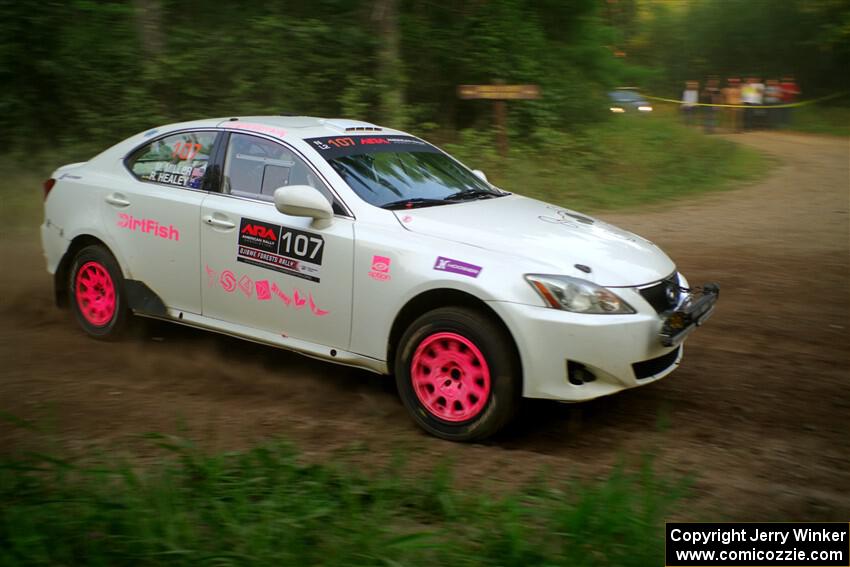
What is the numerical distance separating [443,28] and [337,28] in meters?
2.00

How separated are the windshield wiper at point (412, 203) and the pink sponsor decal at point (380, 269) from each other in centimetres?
42

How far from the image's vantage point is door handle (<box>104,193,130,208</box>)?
645 cm

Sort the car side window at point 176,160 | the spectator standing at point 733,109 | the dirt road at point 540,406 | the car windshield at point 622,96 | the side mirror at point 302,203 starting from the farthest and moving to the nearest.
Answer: the spectator standing at point 733,109
the car windshield at point 622,96
the car side window at point 176,160
the side mirror at point 302,203
the dirt road at point 540,406

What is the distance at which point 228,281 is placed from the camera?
5844 mm

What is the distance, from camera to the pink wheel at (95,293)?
21.8 feet

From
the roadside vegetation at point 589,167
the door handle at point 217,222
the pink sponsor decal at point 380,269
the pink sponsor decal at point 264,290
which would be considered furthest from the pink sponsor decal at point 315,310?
the roadside vegetation at point 589,167

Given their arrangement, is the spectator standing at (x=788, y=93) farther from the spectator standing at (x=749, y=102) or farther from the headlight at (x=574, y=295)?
the headlight at (x=574, y=295)

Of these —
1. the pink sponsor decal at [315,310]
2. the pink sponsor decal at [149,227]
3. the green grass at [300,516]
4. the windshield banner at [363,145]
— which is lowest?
the green grass at [300,516]

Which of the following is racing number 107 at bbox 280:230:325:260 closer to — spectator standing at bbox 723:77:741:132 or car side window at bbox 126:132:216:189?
car side window at bbox 126:132:216:189

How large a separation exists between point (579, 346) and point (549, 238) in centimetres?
79

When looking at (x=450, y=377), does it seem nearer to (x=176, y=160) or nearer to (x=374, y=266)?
(x=374, y=266)

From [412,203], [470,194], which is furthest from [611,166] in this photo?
[412,203]

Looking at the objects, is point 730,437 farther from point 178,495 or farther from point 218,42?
point 218,42

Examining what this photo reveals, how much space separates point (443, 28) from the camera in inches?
609
